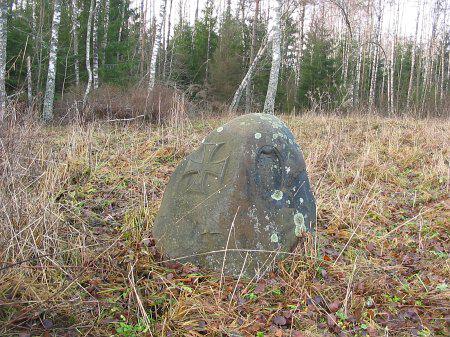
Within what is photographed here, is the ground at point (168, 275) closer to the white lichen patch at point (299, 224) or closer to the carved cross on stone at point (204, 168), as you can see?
the white lichen patch at point (299, 224)

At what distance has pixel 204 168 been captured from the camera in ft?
9.67

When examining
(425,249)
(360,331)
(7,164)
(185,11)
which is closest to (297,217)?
(360,331)

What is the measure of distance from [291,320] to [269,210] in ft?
2.61

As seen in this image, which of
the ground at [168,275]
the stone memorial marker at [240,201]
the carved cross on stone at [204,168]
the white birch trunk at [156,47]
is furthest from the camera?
the white birch trunk at [156,47]

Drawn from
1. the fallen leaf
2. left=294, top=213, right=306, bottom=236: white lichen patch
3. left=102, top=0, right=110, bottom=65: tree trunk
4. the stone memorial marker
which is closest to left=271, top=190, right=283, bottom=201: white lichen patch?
the stone memorial marker

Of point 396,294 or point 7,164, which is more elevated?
point 7,164

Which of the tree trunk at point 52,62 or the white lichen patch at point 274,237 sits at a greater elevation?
the tree trunk at point 52,62

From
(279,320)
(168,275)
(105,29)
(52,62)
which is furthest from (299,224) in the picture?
(105,29)

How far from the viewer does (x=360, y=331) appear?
2301 millimetres

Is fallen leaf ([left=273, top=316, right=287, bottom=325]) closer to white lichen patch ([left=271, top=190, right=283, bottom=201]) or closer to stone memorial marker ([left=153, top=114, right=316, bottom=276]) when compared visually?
stone memorial marker ([left=153, top=114, right=316, bottom=276])

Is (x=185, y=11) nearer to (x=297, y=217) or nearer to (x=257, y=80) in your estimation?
(x=257, y=80)

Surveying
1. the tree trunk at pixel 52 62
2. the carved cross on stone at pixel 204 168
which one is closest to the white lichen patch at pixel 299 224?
the carved cross on stone at pixel 204 168

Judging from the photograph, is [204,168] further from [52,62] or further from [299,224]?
[52,62]

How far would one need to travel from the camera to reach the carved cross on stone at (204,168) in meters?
2.88
